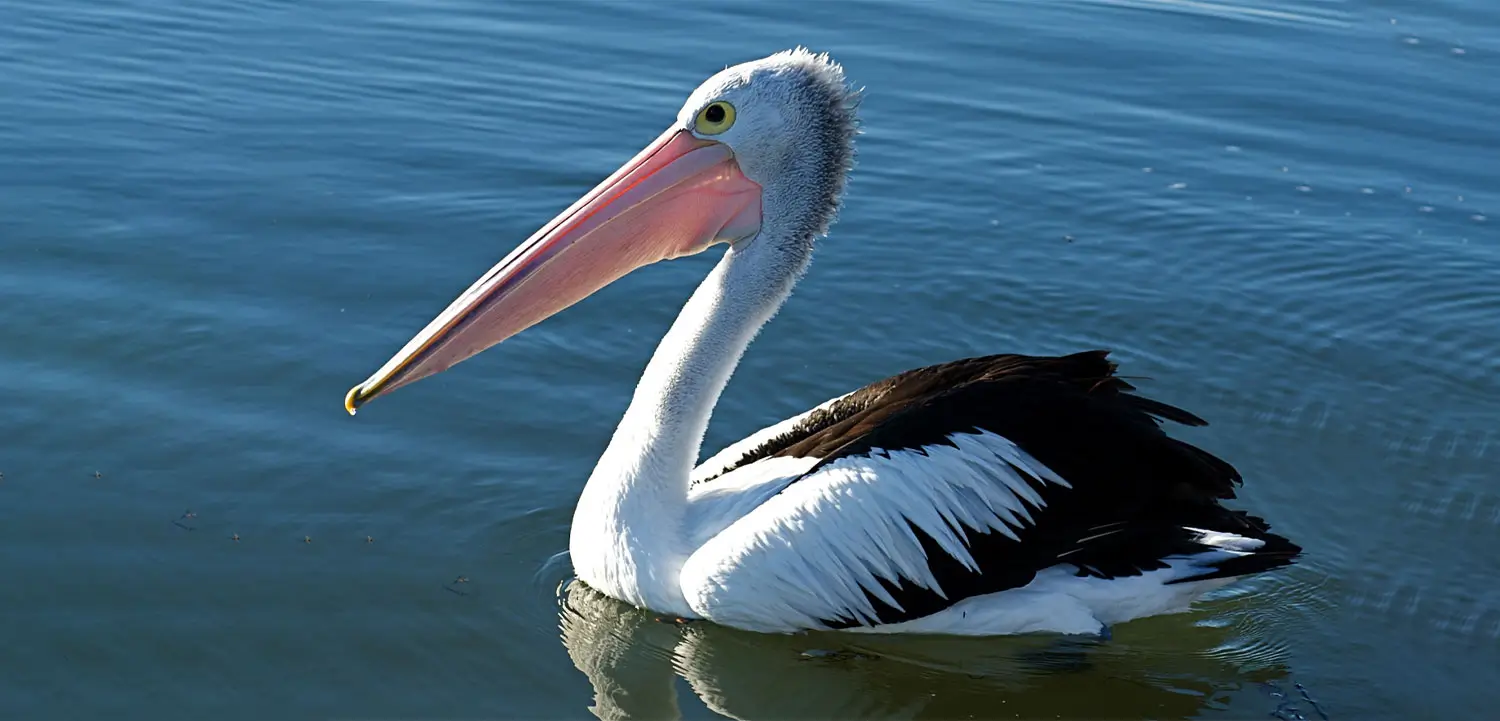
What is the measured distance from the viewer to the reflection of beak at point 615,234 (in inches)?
179

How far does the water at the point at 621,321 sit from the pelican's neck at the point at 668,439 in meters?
0.15

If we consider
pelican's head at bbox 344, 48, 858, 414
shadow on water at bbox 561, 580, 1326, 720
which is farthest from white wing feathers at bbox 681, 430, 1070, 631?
pelican's head at bbox 344, 48, 858, 414

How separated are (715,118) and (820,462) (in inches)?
39.1

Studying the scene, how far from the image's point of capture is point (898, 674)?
4.35 m

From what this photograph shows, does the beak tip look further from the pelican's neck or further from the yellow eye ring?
the yellow eye ring

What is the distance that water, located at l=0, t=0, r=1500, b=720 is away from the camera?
14.2ft

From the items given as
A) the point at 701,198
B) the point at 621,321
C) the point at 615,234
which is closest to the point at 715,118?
the point at 701,198

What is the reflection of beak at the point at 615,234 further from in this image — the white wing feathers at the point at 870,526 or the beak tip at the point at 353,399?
the white wing feathers at the point at 870,526

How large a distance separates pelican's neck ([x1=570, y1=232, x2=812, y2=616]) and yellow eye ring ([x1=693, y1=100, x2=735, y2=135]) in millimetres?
333

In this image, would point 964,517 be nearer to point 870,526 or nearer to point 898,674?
point 870,526

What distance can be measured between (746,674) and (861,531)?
1.55ft

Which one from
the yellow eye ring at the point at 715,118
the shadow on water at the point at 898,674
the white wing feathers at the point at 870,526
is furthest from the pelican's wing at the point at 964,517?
the yellow eye ring at the point at 715,118

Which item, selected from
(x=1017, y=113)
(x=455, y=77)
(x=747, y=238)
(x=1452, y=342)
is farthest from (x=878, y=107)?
(x=747, y=238)

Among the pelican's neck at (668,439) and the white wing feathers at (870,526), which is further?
the pelican's neck at (668,439)
